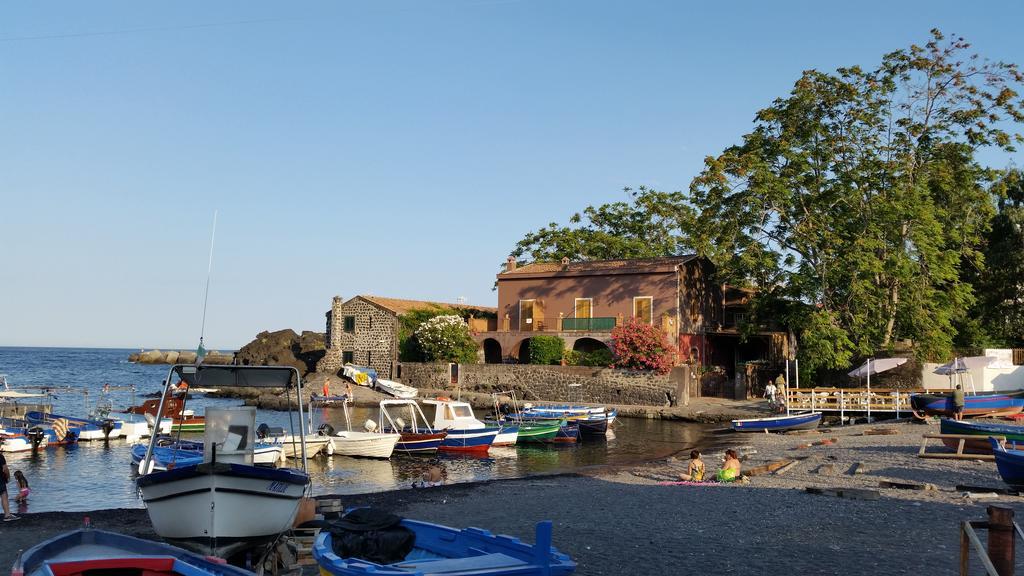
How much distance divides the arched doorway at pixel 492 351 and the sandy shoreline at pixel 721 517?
110 ft

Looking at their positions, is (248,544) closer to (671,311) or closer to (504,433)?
(504,433)

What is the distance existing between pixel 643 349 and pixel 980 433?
→ 78.9ft

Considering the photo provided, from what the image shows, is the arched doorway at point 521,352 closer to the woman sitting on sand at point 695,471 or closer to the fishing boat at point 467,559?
the woman sitting on sand at point 695,471

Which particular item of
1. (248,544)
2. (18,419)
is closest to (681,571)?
(248,544)

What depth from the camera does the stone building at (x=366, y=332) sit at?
2293 inches

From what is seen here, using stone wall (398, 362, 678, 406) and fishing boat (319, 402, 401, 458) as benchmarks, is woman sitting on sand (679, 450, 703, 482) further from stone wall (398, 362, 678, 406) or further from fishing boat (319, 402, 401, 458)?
stone wall (398, 362, 678, 406)

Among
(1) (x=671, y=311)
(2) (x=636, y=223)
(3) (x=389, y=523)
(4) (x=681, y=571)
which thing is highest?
(2) (x=636, y=223)

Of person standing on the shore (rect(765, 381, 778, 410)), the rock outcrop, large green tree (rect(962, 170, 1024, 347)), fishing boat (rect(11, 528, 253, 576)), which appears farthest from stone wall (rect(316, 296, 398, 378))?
fishing boat (rect(11, 528, 253, 576))

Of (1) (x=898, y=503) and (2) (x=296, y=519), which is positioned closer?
(2) (x=296, y=519)

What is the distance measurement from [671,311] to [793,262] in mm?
7968

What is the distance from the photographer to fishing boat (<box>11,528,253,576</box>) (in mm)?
8125

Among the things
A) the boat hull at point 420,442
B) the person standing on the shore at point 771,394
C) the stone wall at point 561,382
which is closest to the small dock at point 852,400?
the person standing on the shore at point 771,394

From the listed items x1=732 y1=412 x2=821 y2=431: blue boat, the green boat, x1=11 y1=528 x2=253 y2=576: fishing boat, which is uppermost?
x1=732 y1=412 x2=821 y2=431: blue boat

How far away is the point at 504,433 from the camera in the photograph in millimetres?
31547
